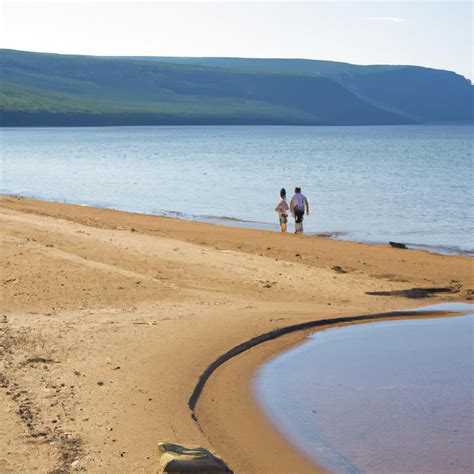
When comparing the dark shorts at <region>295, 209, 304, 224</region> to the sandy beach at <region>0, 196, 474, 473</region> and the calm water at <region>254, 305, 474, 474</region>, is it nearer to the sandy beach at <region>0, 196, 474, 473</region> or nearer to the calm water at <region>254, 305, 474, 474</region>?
the sandy beach at <region>0, 196, 474, 473</region>

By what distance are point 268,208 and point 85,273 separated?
22777mm

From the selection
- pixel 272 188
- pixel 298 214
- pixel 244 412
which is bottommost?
pixel 244 412

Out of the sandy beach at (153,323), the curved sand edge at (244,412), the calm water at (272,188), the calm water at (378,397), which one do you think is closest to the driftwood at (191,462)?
the sandy beach at (153,323)

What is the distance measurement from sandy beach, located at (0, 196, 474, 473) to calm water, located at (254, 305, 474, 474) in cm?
34

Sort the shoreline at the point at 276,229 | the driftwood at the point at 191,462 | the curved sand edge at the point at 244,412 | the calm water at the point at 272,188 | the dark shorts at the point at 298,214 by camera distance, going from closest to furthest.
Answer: the driftwood at the point at 191,462, the curved sand edge at the point at 244,412, the shoreline at the point at 276,229, the dark shorts at the point at 298,214, the calm water at the point at 272,188

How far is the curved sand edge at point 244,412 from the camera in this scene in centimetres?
801

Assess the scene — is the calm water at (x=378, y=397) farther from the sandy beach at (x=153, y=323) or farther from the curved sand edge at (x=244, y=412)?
the sandy beach at (x=153, y=323)

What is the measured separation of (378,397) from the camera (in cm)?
1005

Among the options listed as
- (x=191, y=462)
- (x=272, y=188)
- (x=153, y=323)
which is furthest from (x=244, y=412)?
(x=272, y=188)

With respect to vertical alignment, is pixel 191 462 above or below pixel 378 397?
above

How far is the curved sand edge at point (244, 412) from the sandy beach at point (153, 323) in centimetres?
2

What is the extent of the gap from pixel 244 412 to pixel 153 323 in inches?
134

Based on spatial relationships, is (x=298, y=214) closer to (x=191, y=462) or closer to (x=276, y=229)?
(x=276, y=229)

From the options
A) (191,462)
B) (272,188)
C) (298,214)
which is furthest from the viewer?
(272,188)
